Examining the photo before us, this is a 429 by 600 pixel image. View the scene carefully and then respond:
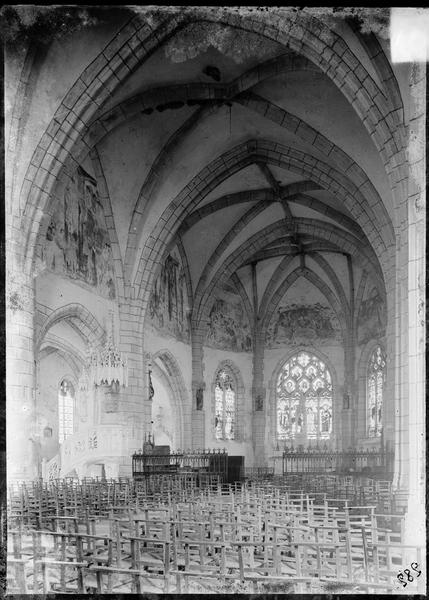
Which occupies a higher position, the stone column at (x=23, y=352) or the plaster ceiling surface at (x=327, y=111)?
the plaster ceiling surface at (x=327, y=111)

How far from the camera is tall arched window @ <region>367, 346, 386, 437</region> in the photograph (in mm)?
29562

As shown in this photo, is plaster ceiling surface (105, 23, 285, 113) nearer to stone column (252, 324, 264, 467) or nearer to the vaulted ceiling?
the vaulted ceiling

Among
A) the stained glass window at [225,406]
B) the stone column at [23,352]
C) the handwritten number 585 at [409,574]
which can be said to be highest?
the stone column at [23,352]

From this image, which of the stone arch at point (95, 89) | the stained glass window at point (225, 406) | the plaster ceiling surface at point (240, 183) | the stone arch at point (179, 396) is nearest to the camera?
the stone arch at point (95, 89)

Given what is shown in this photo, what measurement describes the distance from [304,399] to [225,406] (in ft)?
14.0

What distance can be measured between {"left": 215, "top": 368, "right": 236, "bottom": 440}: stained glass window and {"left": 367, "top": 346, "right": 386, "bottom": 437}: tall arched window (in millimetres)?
6415

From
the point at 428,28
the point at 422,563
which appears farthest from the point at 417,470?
the point at 428,28

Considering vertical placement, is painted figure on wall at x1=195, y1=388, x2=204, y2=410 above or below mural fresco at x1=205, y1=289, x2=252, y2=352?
below

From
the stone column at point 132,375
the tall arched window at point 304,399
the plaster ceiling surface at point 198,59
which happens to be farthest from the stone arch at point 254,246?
the plaster ceiling surface at point 198,59

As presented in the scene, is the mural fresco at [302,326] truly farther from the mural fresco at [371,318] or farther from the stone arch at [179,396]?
the stone arch at [179,396]

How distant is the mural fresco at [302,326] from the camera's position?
3216 cm

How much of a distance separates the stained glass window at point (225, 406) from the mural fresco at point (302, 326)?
3071mm

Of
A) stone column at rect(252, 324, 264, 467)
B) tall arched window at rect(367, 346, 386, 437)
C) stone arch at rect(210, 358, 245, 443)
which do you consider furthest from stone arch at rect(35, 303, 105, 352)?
tall arched window at rect(367, 346, 386, 437)

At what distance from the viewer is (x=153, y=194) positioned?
19.0 meters
